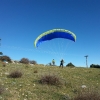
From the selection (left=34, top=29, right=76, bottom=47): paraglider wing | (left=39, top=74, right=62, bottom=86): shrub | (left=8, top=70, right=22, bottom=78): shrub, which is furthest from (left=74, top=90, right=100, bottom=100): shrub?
(left=34, top=29, right=76, bottom=47): paraglider wing

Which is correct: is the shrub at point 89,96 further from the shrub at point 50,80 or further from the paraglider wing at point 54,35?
the paraglider wing at point 54,35

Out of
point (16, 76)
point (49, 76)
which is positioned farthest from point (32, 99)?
point (16, 76)

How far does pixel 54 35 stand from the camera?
84.6 ft

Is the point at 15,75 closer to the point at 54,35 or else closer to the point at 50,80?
the point at 50,80

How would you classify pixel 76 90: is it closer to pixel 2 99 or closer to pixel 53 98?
pixel 53 98

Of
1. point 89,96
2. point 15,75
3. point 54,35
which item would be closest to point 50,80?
point 15,75

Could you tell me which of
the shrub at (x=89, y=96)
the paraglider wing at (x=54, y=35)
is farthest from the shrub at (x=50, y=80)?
the paraglider wing at (x=54, y=35)

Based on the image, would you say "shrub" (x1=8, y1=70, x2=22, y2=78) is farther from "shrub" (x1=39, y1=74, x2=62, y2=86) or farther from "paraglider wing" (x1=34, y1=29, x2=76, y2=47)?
"paraglider wing" (x1=34, y1=29, x2=76, y2=47)

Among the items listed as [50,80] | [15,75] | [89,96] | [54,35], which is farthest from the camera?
[54,35]

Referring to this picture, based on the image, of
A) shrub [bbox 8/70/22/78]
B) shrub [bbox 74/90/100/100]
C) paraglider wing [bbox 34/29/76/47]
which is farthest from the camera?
paraglider wing [bbox 34/29/76/47]

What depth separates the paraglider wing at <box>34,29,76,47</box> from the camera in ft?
82.1

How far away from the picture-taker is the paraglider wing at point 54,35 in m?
25.0

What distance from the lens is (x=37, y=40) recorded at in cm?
2508

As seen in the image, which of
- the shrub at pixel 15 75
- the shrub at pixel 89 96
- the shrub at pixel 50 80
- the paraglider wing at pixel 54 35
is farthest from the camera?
the paraglider wing at pixel 54 35
